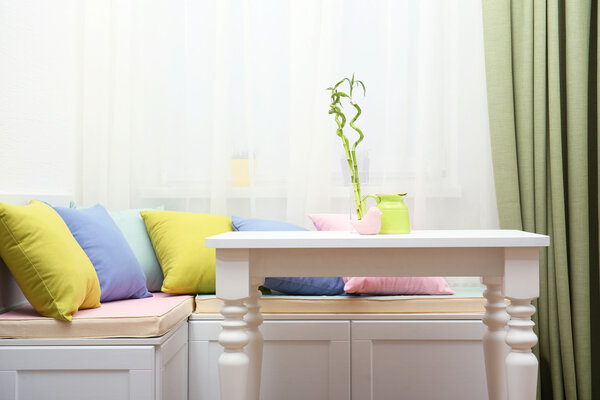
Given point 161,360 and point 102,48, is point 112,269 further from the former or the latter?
point 102,48

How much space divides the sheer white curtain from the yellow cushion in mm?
306

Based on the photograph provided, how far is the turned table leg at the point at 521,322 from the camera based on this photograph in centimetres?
144

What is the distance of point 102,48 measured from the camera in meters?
2.56

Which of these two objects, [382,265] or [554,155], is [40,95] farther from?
[554,155]

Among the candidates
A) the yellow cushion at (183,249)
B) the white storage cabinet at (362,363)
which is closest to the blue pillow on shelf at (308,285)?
the white storage cabinet at (362,363)

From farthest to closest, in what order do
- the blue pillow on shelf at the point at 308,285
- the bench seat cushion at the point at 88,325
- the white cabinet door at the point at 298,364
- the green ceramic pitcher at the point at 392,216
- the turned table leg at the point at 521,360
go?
the blue pillow on shelf at the point at 308,285 → the white cabinet door at the point at 298,364 → the green ceramic pitcher at the point at 392,216 → the bench seat cushion at the point at 88,325 → the turned table leg at the point at 521,360

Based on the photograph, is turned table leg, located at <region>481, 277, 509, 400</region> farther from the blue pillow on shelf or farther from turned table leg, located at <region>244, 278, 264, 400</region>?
turned table leg, located at <region>244, 278, 264, 400</region>

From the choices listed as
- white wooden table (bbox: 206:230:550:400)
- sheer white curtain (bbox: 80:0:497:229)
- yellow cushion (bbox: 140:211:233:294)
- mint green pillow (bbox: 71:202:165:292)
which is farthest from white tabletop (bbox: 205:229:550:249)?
sheer white curtain (bbox: 80:0:497:229)

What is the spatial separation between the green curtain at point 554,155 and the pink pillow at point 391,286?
1.81 feet

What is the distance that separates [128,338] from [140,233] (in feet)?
2.48

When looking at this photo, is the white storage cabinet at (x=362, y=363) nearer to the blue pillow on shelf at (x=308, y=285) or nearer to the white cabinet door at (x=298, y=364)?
the white cabinet door at (x=298, y=364)

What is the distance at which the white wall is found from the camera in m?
1.89

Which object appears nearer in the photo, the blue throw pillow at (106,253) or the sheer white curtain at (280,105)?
the blue throw pillow at (106,253)

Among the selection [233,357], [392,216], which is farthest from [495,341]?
[233,357]
